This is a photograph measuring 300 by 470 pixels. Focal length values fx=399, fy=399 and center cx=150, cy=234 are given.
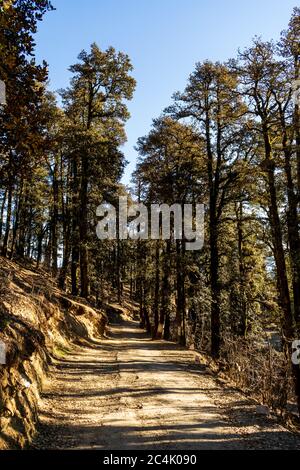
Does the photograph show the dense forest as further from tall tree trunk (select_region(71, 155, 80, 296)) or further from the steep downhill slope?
the steep downhill slope

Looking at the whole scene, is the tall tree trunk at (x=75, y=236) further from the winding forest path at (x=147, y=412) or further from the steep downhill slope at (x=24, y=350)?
the winding forest path at (x=147, y=412)

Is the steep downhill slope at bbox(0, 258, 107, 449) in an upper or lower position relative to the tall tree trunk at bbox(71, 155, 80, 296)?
lower

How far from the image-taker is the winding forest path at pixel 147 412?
24.6ft

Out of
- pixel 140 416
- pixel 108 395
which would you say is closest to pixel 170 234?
pixel 108 395

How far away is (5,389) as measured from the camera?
720cm

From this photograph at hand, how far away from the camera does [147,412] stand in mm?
9070

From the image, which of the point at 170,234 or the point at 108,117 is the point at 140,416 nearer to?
the point at 170,234

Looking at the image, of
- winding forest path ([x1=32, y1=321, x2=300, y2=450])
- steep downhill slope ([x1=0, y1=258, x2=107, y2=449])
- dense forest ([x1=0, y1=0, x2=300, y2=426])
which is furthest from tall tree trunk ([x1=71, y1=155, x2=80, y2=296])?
winding forest path ([x1=32, y1=321, x2=300, y2=450])

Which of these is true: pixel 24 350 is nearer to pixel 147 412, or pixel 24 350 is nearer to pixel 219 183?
pixel 147 412

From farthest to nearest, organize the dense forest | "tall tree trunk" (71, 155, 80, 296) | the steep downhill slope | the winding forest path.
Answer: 1. "tall tree trunk" (71, 155, 80, 296)
2. the dense forest
3. the winding forest path
4. the steep downhill slope

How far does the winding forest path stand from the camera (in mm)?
7488

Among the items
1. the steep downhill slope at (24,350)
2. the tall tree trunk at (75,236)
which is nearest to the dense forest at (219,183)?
the tall tree trunk at (75,236)

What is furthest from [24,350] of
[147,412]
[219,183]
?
[219,183]

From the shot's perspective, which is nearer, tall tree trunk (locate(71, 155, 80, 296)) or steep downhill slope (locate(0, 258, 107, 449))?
steep downhill slope (locate(0, 258, 107, 449))
